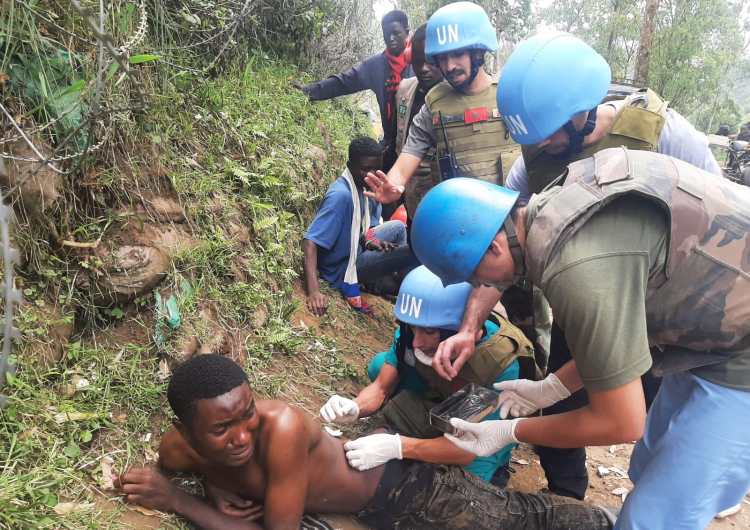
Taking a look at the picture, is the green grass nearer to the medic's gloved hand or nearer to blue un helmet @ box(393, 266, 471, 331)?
blue un helmet @ box(393, 266, 471, 331)

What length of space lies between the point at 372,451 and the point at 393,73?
3.73m

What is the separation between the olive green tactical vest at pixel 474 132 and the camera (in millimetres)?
3726

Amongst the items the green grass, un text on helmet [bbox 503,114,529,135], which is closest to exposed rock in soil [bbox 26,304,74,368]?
the green grass

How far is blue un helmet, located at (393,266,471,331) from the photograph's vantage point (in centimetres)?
286

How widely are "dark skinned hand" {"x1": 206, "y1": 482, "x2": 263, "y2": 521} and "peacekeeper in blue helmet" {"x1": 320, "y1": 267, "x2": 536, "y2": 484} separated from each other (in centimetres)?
49

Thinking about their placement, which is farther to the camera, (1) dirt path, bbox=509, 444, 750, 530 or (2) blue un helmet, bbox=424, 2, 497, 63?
(2) blue un helmet, bbox=424, 2, 497, 63

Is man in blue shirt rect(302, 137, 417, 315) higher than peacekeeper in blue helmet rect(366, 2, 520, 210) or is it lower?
lower

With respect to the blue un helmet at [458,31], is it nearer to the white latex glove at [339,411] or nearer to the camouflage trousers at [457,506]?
the white latex glove at [339,411]

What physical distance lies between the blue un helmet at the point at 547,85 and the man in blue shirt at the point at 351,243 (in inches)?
84.1

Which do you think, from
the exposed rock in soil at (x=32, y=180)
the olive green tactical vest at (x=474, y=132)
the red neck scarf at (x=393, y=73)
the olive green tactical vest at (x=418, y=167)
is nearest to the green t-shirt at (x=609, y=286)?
the exposed rock in soil at (x=32, y=180)

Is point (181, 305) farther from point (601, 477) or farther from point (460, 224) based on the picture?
point (601, 477)

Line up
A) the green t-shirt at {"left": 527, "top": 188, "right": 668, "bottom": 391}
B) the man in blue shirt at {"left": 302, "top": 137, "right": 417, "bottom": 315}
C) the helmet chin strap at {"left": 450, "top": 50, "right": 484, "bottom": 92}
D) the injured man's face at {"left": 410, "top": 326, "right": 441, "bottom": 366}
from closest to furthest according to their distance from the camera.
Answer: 1. the green t-shirt at {"left": 527, "top": 188, "right": 668, "bottom": 391}
2. the injured man's face at {"left": 410, "top": 326, "right": 441, "bottom": 366}
3. the helmet chin strap at {"left": 450, "top": 50, "right": 484, "bottom": 92}
4. the man in blue shirt at {"left": 302, "top": 137, "right": 417, "bottom": 315}

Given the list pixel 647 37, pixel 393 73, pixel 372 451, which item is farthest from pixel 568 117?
pixel 647 37

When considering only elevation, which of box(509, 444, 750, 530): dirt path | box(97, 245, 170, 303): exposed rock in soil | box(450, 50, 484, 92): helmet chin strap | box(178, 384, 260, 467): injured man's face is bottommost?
box(509, 444, 750, 530): dirt path
